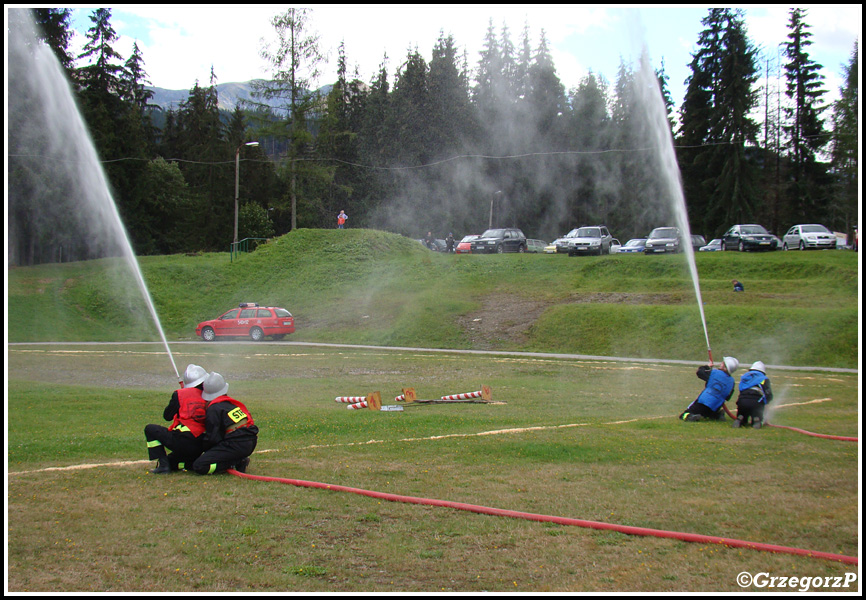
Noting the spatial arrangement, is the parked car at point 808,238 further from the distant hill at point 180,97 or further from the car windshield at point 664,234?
the distant hill at point 180,97

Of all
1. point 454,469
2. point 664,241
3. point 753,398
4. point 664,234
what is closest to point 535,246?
point 664,234

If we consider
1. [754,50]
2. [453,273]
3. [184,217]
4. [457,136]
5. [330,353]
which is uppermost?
[754,50]

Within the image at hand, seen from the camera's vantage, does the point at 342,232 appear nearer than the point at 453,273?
No

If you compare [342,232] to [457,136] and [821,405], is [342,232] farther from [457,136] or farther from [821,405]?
[821,405]

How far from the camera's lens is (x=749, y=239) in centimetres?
4638

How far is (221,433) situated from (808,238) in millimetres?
48913

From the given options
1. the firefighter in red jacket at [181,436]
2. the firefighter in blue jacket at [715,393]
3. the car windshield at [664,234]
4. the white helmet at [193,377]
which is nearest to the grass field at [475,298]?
the car windshield at [664,234]

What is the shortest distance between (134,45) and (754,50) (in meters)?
53.1

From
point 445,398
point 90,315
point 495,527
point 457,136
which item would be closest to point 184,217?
point 457,136

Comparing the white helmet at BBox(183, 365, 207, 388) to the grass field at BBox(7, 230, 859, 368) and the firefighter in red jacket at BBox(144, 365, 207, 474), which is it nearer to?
the firefighter in red jacket at BBox(144, 365, 207, 474)

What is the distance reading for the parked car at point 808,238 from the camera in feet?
155

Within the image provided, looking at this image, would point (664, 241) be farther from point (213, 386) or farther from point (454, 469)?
point (213, 386)

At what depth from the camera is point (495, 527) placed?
20.4ft

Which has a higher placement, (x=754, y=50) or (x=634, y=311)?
(x=754, y=50)
